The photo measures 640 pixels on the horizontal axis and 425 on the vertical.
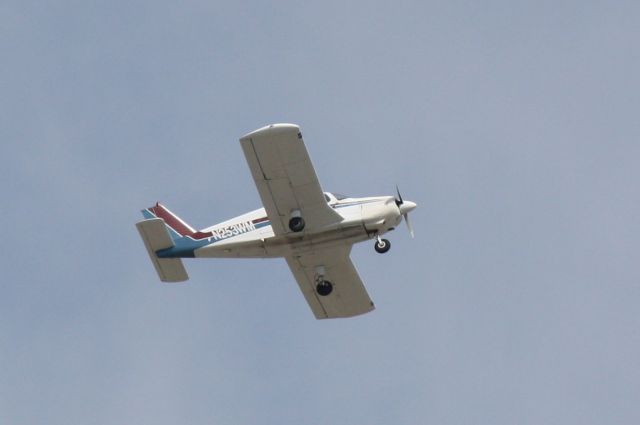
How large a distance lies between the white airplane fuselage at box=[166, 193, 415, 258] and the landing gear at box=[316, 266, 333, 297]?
58.2 inches

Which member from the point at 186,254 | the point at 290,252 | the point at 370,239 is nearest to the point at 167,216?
the point at 186,254

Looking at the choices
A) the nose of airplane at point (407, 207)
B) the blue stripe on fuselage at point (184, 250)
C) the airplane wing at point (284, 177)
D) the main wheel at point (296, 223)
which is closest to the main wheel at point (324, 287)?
the airplane wing at point (284, 177)

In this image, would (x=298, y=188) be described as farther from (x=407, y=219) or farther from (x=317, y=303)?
(x=317, y=303)

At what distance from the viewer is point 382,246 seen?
3091cm

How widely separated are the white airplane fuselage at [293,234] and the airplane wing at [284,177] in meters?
0.32

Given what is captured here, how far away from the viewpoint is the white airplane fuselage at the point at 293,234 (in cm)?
3095

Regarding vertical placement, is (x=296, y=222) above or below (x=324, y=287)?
above

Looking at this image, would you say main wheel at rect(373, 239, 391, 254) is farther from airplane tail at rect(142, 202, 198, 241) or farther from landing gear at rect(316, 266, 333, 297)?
airplane tail at rect(142, 202, 198, 241)

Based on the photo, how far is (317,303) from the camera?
3453cm

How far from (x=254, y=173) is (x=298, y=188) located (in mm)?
1207

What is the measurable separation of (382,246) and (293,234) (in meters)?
2.32

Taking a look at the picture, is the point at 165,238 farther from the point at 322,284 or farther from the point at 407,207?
the point at 407,207

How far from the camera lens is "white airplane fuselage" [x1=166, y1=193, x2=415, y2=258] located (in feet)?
102

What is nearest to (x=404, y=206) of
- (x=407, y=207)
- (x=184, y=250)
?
(x=407, y=207)
